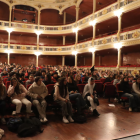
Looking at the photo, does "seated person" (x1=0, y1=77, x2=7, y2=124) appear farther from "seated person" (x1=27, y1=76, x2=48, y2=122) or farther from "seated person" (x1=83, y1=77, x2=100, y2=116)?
"seated person" (x1=83, y1=77, x2=100, y2=116)

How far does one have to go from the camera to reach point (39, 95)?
3.63m

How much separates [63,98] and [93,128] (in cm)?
102

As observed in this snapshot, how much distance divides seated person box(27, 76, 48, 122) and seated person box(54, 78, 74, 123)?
1.09 ft

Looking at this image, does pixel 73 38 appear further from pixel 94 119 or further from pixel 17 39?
pixel 94 119

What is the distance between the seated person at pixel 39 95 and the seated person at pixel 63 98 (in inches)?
13.1

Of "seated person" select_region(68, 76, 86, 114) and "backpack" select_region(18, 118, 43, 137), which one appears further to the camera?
"seated person" select_region(68, 76, 86, 114)

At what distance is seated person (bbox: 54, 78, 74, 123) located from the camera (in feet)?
11.3

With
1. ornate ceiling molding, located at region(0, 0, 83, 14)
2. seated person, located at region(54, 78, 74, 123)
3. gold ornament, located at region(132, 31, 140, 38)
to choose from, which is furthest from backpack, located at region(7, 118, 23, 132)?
ornate ceiling molding, located at region(0, 0, 83, 14)

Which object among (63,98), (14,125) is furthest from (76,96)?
(14,125)

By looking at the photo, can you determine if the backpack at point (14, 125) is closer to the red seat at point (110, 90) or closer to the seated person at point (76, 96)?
the seated person at point (76, 96)

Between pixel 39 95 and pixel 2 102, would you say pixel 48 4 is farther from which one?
pixel 2 102

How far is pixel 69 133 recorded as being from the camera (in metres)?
2.78

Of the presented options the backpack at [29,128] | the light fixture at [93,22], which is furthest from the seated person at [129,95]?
the light fixture at [93,22]

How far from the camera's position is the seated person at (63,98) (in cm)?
346
